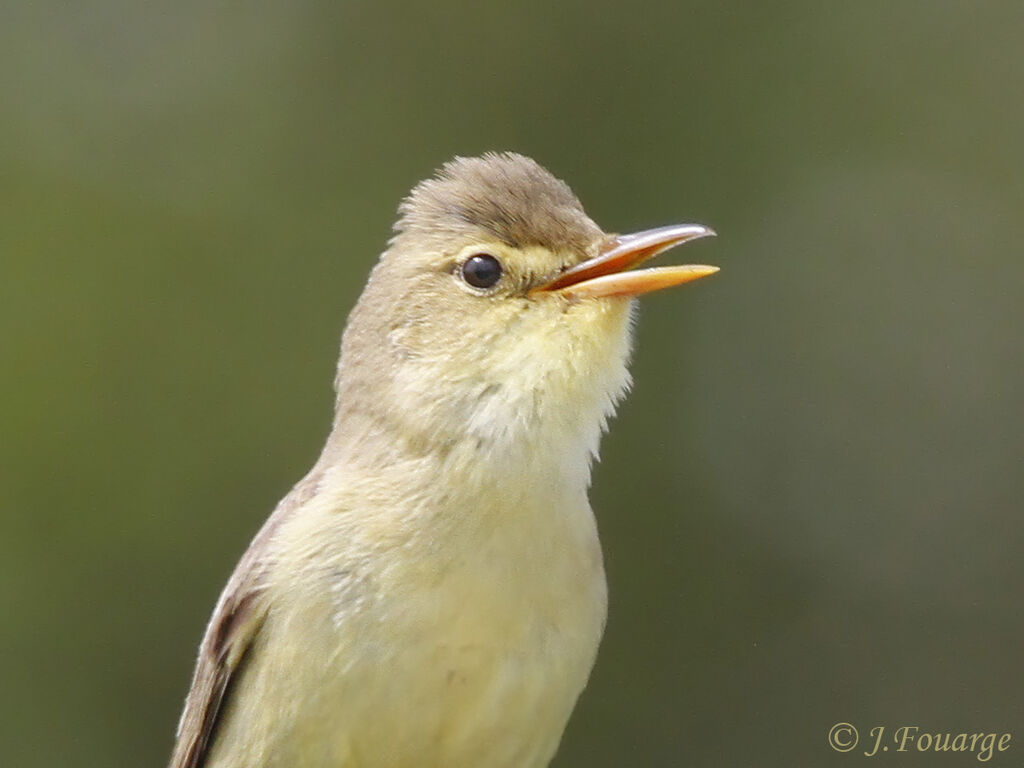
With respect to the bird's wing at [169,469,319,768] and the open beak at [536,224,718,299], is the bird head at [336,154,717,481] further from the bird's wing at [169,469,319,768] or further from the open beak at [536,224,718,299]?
the bird's wing at [169,469,319,768]

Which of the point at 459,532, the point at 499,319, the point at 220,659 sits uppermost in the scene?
the point at 499,319

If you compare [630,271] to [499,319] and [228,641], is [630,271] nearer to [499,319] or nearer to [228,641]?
[499,319]

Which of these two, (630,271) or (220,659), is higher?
(630,271)
